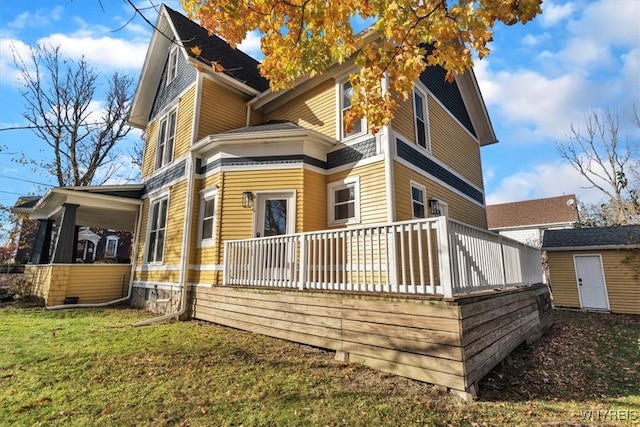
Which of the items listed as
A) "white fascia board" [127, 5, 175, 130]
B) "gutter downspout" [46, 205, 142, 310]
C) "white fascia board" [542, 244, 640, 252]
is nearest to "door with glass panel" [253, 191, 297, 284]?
"gutter downspout" [46, 205, 142, 310]

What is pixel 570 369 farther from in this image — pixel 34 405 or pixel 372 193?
pixel 34 405

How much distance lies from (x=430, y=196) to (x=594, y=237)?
34.3ft

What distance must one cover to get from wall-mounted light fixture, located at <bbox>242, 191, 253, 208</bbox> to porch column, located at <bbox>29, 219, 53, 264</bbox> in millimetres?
9821

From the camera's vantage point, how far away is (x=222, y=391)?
375 centimetres

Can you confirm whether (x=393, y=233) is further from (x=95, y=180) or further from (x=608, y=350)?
(x=95, y=180)

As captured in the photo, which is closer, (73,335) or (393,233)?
(393,233)

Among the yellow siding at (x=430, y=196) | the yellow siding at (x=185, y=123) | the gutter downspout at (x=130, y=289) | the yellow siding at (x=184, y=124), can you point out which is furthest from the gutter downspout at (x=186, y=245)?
the yellow siding at (x=430, y=196)

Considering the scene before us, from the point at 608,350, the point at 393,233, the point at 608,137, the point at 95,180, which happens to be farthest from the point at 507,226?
the point at 95,180

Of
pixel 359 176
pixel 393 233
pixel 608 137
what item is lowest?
pixel 393 233

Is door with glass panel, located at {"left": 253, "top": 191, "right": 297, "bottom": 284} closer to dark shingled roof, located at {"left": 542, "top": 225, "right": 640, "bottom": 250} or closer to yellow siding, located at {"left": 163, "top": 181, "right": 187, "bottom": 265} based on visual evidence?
yellow siding, located at {"left": 163, "top": 181, "right": 187, "bottom": 265}

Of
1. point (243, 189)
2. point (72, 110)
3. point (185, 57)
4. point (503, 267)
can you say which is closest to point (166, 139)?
point (185, 57)

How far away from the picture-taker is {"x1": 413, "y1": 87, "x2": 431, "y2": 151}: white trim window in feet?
30.6

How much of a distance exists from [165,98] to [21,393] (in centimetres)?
1139

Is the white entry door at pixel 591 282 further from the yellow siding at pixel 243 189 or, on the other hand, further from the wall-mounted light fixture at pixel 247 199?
the wall-mounted light fixture at pixel 247 199
